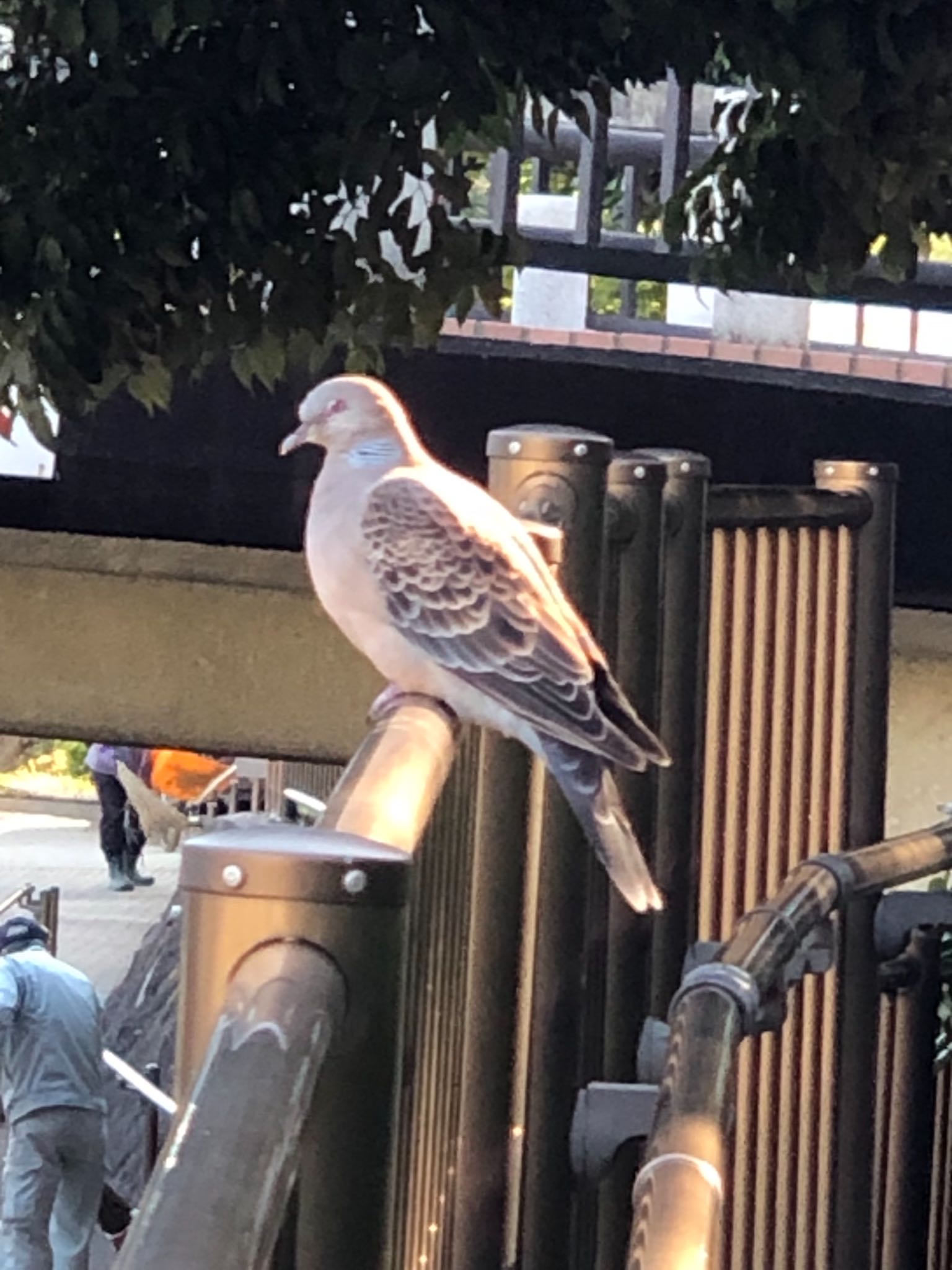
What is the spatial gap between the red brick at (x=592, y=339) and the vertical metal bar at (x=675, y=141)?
674mm

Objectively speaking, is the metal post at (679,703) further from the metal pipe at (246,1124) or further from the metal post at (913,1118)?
the metal pipe at (246,1124)

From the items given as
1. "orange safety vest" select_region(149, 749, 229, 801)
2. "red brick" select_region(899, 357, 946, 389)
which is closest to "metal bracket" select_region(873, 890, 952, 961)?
"red brick" select_region(899, 357, 946, 389)

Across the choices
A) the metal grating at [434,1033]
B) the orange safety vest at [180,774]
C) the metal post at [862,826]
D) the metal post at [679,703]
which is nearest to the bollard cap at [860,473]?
the metal post at [862,826]

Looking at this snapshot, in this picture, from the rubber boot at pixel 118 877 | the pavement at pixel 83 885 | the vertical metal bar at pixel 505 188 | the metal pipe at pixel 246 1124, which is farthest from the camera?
the rubber boot at pixel 118 877

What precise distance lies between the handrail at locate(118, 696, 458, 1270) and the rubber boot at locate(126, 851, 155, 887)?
10.0 metres

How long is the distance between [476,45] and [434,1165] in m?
1.55

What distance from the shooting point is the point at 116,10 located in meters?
2.08

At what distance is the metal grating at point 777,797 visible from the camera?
1.77m

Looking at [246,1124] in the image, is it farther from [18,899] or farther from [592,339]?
[18,899]

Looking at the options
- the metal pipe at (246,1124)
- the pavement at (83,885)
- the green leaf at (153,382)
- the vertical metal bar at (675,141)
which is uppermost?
the vertical metal bar at (675,141)

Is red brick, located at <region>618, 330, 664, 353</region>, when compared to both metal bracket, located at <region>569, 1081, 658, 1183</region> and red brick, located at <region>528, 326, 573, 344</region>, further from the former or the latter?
metal bracket, located at <region>569, 1081, 658, 1183</region>

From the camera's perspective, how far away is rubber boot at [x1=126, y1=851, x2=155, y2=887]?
10430mm

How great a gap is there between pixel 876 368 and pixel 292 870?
3.72m

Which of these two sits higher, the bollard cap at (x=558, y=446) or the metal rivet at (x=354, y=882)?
the bollard cap at (x=558, y=446)
